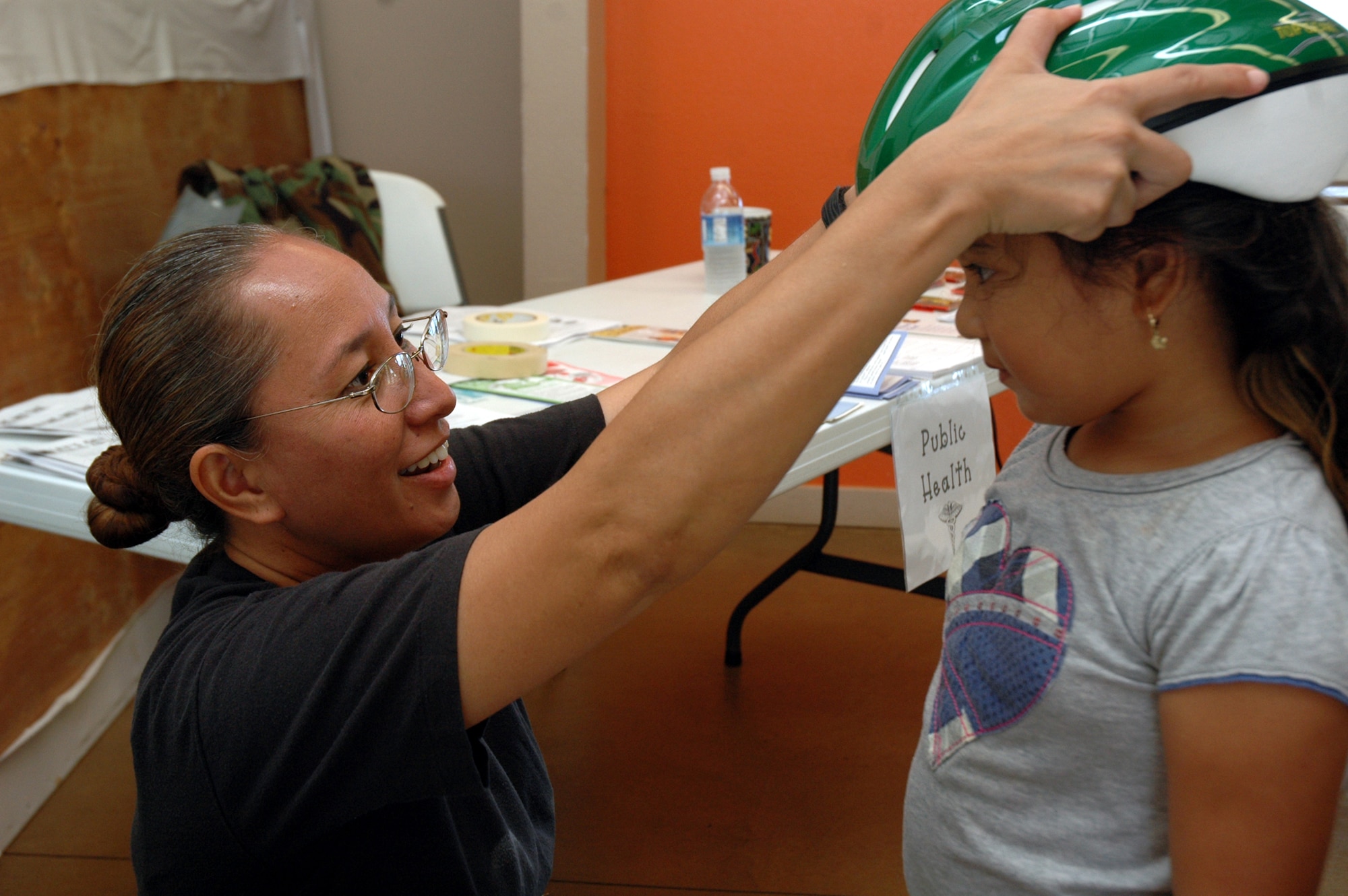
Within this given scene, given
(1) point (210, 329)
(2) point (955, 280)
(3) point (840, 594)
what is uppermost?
(1) point (210, 329)

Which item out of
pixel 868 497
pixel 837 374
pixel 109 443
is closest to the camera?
pixel 837 374

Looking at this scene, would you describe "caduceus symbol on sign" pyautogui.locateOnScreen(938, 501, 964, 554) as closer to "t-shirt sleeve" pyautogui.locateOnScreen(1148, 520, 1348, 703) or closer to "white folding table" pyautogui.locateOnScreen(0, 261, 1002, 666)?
"white folding table" pyautogui.locateOnScreen(0, 261, 1002, 666)

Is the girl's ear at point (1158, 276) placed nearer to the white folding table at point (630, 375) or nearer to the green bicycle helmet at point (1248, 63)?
the green bicycle helmet at point (1248, 63)

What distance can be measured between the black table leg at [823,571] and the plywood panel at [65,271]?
1616 millimetres

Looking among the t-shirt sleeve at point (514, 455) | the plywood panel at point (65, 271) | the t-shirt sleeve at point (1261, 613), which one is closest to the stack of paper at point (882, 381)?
the t-shirt sleeve at point (514, 455)

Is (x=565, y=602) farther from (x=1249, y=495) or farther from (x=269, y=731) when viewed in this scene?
(x=1249, y=495)

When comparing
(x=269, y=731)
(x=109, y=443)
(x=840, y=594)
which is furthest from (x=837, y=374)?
(x=840, y=594)

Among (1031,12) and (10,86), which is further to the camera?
(10,86)

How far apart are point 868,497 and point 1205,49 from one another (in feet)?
10.7

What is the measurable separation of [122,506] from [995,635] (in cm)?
84

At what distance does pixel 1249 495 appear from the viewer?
783mm

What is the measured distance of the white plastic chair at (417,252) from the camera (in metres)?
3.08

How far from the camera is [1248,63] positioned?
70cm

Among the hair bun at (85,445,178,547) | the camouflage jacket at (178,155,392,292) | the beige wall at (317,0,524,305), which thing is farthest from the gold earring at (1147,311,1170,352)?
the beige wall at (317,0,524,305)
